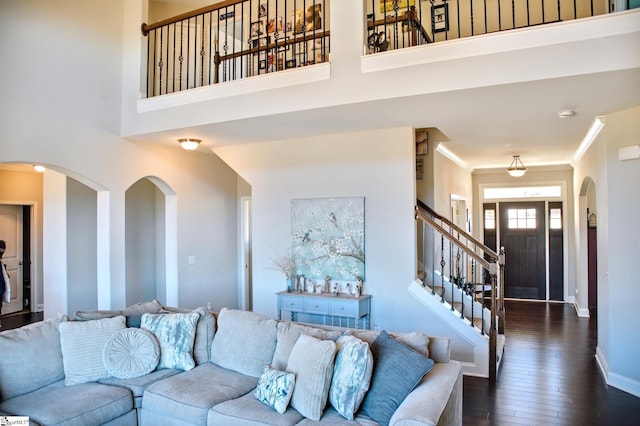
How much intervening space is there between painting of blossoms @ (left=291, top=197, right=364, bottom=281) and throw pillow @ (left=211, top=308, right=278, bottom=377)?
1.99 m

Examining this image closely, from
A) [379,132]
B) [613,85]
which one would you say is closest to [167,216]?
[379,132]

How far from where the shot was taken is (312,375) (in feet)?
9.02

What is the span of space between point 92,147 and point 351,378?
4.13 m

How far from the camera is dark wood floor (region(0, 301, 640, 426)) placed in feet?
12.1

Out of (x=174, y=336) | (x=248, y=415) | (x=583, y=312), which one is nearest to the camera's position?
(x=248, y=415)

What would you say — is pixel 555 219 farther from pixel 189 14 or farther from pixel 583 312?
pixel 189 14

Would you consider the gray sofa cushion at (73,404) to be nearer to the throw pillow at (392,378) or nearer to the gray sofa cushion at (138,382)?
the gray sofa cushion at (138,382)

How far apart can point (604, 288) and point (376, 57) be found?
3.41 meters

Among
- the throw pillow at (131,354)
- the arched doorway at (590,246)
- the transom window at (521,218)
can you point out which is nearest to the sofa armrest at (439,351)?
the throw pillow at (131,354)

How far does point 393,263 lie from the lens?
517cm

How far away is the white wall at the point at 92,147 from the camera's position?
4.44 metres

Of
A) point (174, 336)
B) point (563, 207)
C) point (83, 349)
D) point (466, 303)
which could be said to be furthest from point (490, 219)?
point (83, 349)

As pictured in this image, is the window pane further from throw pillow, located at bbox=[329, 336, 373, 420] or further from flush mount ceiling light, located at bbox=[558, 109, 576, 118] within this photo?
throw pillow, located at bbox=[329, 336, 373, 420]

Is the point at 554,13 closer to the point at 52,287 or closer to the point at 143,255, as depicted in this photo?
the point at 143,255
